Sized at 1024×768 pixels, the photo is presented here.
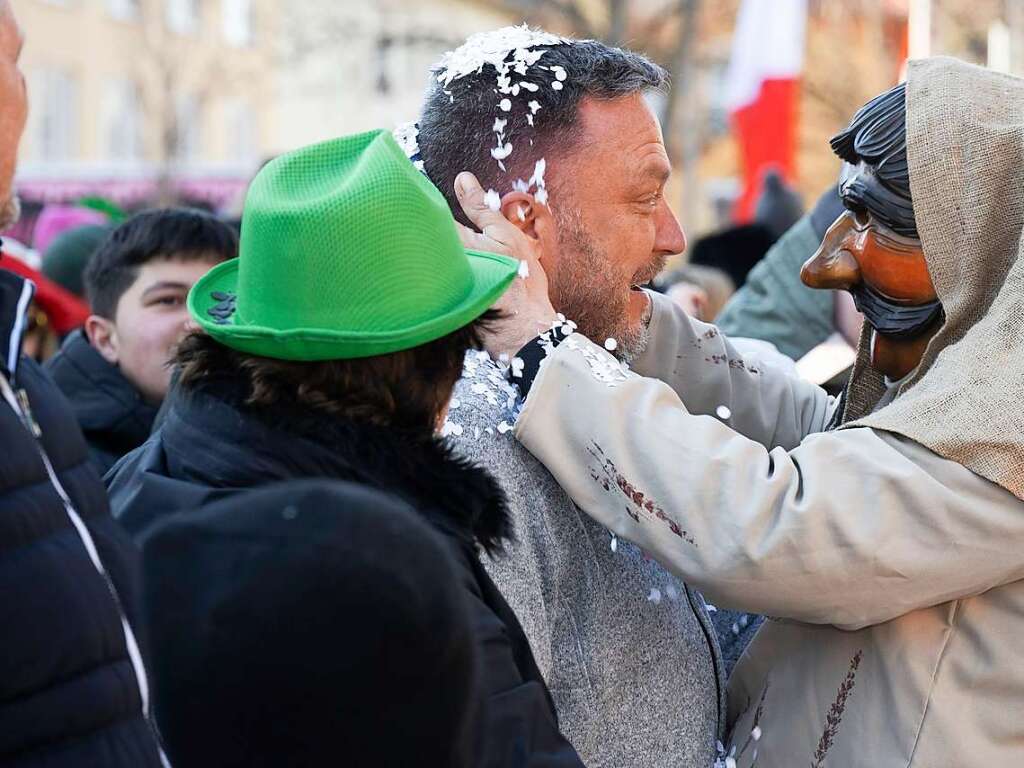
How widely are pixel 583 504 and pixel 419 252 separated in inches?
22.5

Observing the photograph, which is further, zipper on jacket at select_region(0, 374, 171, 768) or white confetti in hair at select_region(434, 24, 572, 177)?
white confetti in hair at select_region(434, 24, 572, 177)

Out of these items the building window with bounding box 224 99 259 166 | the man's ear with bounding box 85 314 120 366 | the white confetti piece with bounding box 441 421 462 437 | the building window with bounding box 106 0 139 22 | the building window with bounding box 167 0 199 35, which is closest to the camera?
the white confetti piece with bounding box 441 421 462 437

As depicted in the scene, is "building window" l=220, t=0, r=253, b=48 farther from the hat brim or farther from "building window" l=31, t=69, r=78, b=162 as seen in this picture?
the hat brim

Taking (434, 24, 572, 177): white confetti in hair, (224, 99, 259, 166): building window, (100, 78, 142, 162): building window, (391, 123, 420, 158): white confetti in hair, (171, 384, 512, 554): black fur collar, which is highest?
(434, 24, 572, 177): white confetti in hair

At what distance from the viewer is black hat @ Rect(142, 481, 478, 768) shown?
3.81 feet

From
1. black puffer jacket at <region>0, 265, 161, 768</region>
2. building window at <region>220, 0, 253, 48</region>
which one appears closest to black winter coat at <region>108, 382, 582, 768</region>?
black puffer jacket at <region>0, 265, 161, 768</region>

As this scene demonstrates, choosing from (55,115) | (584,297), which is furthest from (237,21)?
(584,297)

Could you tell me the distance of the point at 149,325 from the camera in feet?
13.8

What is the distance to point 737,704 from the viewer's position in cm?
241

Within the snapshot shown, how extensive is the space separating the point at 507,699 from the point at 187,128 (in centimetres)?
2527

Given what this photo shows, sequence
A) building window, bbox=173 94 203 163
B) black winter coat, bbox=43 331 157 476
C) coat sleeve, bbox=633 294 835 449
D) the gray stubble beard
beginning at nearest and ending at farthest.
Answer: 1. the gray stubble beard
2. coat sleeve, bbox=633 294 835 449
3. black winter coat, bbox=43 331 157 476
4. building window, bbox=173 94 203 163

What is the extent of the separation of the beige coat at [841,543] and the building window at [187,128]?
66.0 ft

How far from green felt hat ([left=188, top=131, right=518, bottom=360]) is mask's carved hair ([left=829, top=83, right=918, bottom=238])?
85cm

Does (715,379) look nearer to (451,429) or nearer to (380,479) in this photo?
(451,429)
